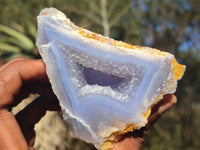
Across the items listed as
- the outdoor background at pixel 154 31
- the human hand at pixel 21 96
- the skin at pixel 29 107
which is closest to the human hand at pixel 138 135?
the skin at pixel 29 107

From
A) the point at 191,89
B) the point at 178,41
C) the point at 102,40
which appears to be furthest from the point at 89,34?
the point at 191,89

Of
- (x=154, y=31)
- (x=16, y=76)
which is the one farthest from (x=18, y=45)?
(x=154, y=31)

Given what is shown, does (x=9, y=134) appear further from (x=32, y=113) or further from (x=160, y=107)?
(x=160, y=107)

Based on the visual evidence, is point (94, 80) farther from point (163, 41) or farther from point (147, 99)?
point (163, 41)

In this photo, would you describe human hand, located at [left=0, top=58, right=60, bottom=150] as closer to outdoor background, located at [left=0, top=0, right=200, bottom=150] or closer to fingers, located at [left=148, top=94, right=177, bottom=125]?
fingers, located at [left=148, top=94, right=177, bottom=125]

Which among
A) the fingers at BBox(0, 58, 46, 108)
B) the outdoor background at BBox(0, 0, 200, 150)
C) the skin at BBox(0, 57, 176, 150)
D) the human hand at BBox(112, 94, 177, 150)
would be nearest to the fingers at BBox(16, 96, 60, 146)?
Answer: the skin at BBox(0, 57, 176, 150)

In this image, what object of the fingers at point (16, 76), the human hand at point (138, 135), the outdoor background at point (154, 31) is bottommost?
the outdoor background at point (154, 31)

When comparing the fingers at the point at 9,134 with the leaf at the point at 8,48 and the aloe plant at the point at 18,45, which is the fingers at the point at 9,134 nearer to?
the aloe plant at the point at 18,45
